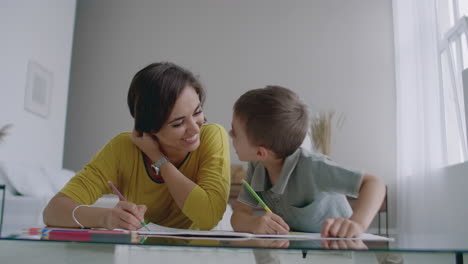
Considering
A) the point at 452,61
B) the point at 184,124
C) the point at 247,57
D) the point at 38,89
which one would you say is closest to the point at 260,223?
the point at 184,124

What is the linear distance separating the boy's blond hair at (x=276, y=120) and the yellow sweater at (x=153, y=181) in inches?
5.2

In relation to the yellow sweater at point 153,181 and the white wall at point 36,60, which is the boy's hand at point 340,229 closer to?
the yellow sweater at point 153,181

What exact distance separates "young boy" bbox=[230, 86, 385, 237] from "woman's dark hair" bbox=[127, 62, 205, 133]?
0.18 m

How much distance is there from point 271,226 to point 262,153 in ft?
1.08

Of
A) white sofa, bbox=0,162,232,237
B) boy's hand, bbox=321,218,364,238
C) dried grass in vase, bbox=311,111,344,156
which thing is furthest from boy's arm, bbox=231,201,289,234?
dried grass in vase, bbox=311,111,344,156

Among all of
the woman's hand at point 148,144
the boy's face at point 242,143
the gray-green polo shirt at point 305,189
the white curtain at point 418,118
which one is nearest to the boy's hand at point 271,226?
the gray-green polo shirt at point 305,189

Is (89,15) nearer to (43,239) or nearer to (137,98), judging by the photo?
(137,98)

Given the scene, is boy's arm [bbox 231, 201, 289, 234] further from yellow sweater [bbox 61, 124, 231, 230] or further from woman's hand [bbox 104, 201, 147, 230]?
woman's hand [bbox 104, 201, 147, 230]

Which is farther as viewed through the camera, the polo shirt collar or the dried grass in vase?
the dried grass in vase

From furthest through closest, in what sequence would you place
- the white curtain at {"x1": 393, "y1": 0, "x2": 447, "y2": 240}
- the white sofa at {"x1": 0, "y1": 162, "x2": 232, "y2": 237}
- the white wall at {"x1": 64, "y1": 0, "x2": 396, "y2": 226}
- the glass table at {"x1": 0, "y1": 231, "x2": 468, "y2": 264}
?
the white wall at {"x1": 64, "y1": 0, "x2": 396, "y2": 226} → the white curtain at {"x1": 393, "y1": 0, "x2": 447, "y2": 240} → the white sofa at {"x1": 0, "y1": 162, "x2": 232, "y2": 237} → the glass table at {"x1": 0, "y1": 231, "x2": 468, "y2": 264}

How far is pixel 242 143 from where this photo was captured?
1198mm

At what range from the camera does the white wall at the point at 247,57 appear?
16.0 ft

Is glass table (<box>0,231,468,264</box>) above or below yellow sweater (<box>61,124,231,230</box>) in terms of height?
below

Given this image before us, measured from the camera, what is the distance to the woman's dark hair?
1.16 metres
